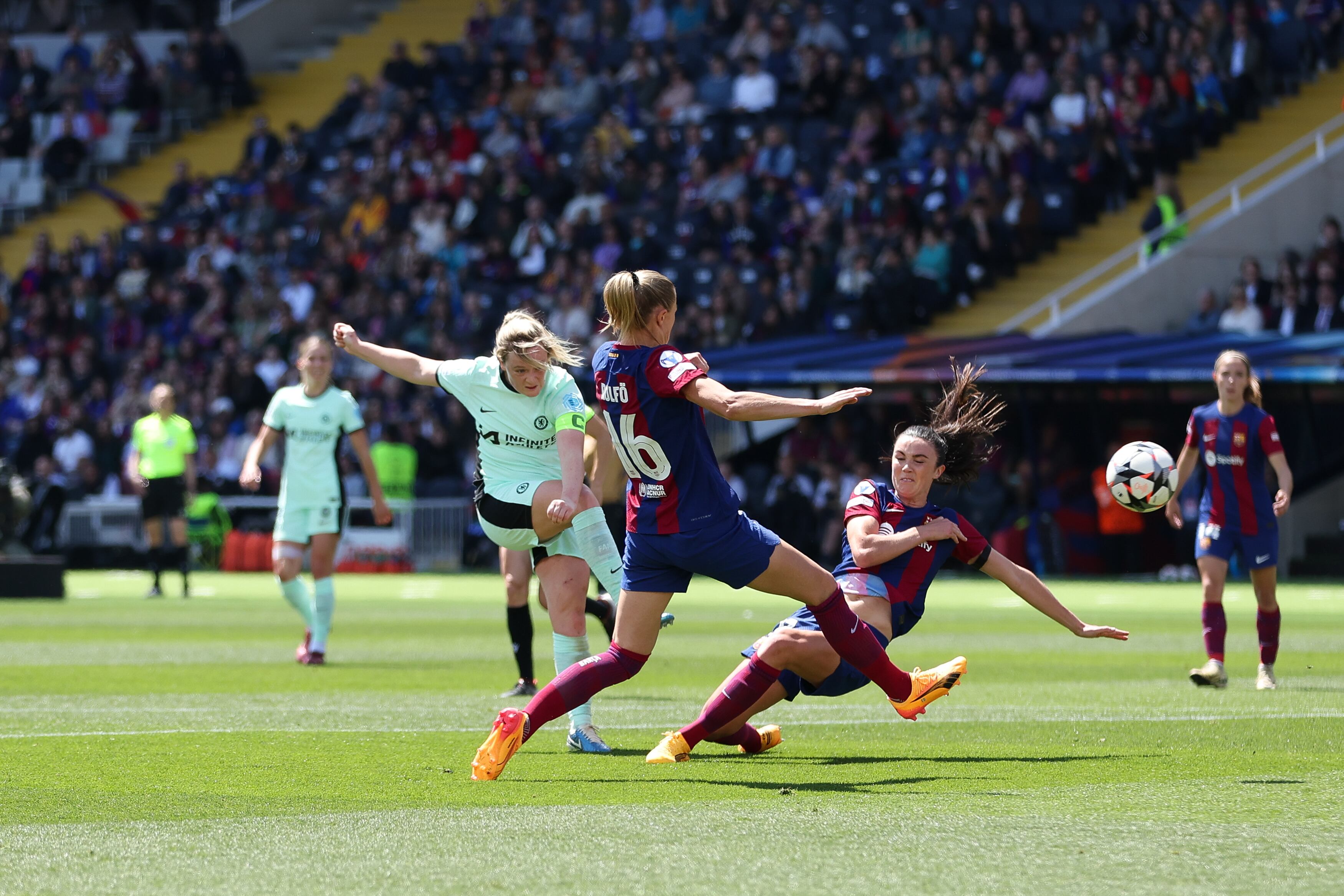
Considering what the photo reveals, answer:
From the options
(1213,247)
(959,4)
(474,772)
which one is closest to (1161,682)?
(474,772)

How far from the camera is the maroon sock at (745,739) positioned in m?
7.72

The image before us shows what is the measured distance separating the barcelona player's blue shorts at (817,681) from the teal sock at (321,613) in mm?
5612

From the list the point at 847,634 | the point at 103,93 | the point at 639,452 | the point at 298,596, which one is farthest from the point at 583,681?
the point at 103,93

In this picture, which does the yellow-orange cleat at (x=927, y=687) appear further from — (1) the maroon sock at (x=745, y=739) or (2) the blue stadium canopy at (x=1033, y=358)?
(2) the blue stadium canopy at (x=1033, y=358)

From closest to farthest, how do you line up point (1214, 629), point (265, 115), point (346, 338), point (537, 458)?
point (346, 338) → point (537, 458) → point (1214, 629) → point (265, 115)

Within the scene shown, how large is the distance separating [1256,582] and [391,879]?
24.5 feet

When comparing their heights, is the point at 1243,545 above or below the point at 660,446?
below

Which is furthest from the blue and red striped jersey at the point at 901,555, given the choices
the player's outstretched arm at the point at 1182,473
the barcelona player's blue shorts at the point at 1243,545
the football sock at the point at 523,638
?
the barcelona player's blue shorts at the point at 1243,545

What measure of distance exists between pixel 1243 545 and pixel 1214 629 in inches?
26.1

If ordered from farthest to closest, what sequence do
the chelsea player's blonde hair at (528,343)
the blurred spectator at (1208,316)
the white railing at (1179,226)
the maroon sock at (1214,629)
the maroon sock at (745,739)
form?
the white railing at (1179,226) → the blurred spectator at (1208,316) → the maroon sock at (1214,629) → the chelsea player's blonde hair at (528,343) → the maroon sock at (745,739)

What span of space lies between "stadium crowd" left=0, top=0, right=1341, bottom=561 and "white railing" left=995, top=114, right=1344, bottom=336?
1.10 m

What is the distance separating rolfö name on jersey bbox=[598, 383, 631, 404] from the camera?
6.90 meters

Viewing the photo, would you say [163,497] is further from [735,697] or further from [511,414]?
[735,697]

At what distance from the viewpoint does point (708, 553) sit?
685 centimetres
